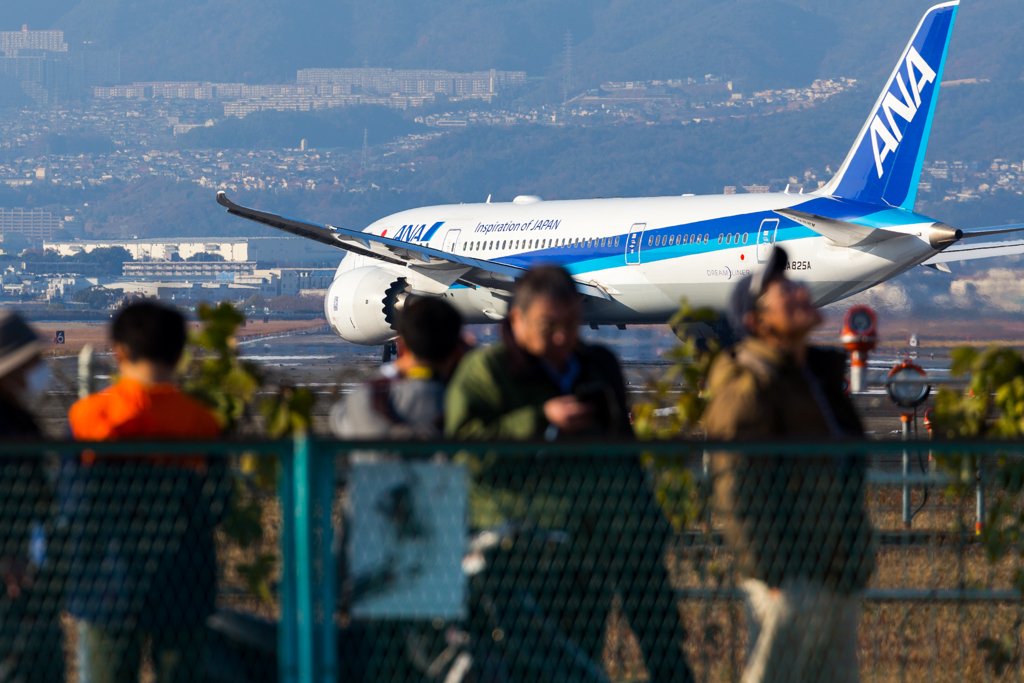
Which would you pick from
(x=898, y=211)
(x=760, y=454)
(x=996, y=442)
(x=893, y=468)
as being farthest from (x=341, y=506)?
(x=898, y=211)

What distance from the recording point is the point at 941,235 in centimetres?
1873

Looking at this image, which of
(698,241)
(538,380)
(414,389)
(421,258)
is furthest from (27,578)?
(421,258)

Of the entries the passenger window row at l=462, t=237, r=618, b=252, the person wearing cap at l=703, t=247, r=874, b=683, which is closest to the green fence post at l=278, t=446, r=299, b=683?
the person wearing cap at l=703, t=247, r=874, b=683

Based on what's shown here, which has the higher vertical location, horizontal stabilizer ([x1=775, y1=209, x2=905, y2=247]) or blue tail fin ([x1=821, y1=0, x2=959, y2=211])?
blue tail fin ([x1=821, y1=0, x2=959, y2=211])

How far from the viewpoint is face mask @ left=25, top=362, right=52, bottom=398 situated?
439 centimetres

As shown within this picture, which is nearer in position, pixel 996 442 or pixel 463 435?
pixel 996 442

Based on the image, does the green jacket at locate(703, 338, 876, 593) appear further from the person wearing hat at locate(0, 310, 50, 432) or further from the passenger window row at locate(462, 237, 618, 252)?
the passenger window row at locate(462, 237, 618, 252)

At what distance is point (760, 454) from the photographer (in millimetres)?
3805

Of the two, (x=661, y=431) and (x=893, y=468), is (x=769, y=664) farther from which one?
(x=893, y=468)

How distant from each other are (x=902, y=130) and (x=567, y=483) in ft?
61.5

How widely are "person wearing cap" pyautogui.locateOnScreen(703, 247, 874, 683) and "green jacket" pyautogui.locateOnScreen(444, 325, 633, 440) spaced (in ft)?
1.34

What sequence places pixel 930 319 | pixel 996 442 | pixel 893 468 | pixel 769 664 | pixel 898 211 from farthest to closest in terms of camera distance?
pixel 930 319 < pixel 898 211 < pixel 893 468 < pixel 769 664 < pixel 996 442

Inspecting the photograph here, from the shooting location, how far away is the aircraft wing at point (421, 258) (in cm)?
2161

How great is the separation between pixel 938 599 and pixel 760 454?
1844mm
